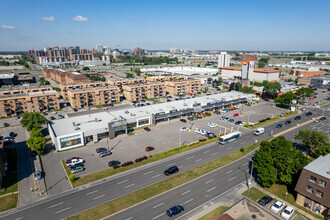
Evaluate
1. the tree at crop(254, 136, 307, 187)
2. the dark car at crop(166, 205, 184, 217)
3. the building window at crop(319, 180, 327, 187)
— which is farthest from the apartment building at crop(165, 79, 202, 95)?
the building window at crop(319, 180, 327, 187)

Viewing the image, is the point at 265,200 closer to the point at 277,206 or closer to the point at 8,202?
the point at 277,206

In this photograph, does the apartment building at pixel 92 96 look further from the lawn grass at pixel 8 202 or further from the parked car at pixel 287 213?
the parked car at pixel 287 213

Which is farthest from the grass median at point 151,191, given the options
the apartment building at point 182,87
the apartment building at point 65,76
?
the apartment building at point 65,76

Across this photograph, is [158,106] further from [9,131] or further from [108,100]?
[9,131]

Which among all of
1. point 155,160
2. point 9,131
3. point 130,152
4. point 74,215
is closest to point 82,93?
point 9,131

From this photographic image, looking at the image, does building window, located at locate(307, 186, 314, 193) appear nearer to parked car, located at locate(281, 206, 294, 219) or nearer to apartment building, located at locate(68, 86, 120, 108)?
parked car, located at locate(281, 206, 294, 219)

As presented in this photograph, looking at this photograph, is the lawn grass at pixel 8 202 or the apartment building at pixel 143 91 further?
the apartment building at pixel 143 91
